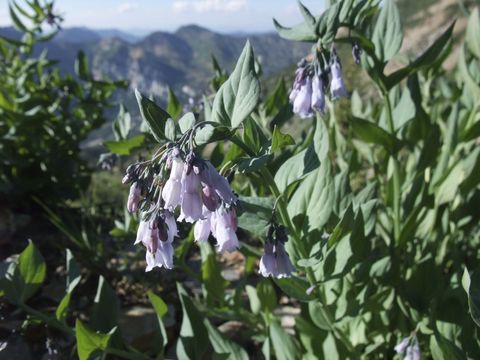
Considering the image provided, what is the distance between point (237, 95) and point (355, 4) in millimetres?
843

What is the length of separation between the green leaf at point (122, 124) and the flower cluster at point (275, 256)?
1483 millimetres

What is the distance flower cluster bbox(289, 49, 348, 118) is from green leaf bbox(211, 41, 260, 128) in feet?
1.89

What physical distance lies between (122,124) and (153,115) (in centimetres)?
150

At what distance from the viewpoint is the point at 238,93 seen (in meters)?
1.60

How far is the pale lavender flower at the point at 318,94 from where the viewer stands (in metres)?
2.12

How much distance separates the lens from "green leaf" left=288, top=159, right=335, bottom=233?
211 centimetres

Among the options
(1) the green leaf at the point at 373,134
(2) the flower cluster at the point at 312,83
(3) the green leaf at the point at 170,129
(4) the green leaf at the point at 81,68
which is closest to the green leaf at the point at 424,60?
(1) the green leaf at the point at 373,134

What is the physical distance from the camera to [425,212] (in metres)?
2.98

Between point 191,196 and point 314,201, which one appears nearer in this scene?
point 191,196

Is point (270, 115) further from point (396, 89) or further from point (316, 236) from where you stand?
point (316, 236)

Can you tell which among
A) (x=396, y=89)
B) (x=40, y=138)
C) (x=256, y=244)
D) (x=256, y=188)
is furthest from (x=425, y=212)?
(x=40, y=138)

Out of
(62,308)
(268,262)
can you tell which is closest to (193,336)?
(62,308)

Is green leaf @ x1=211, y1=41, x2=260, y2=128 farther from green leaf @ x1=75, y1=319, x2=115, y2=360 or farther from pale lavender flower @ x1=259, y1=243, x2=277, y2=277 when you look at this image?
green leaf @ x1=75, y1=319, x2=115, y2=360

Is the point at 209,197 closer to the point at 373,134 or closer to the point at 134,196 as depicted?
the point at 134,196
